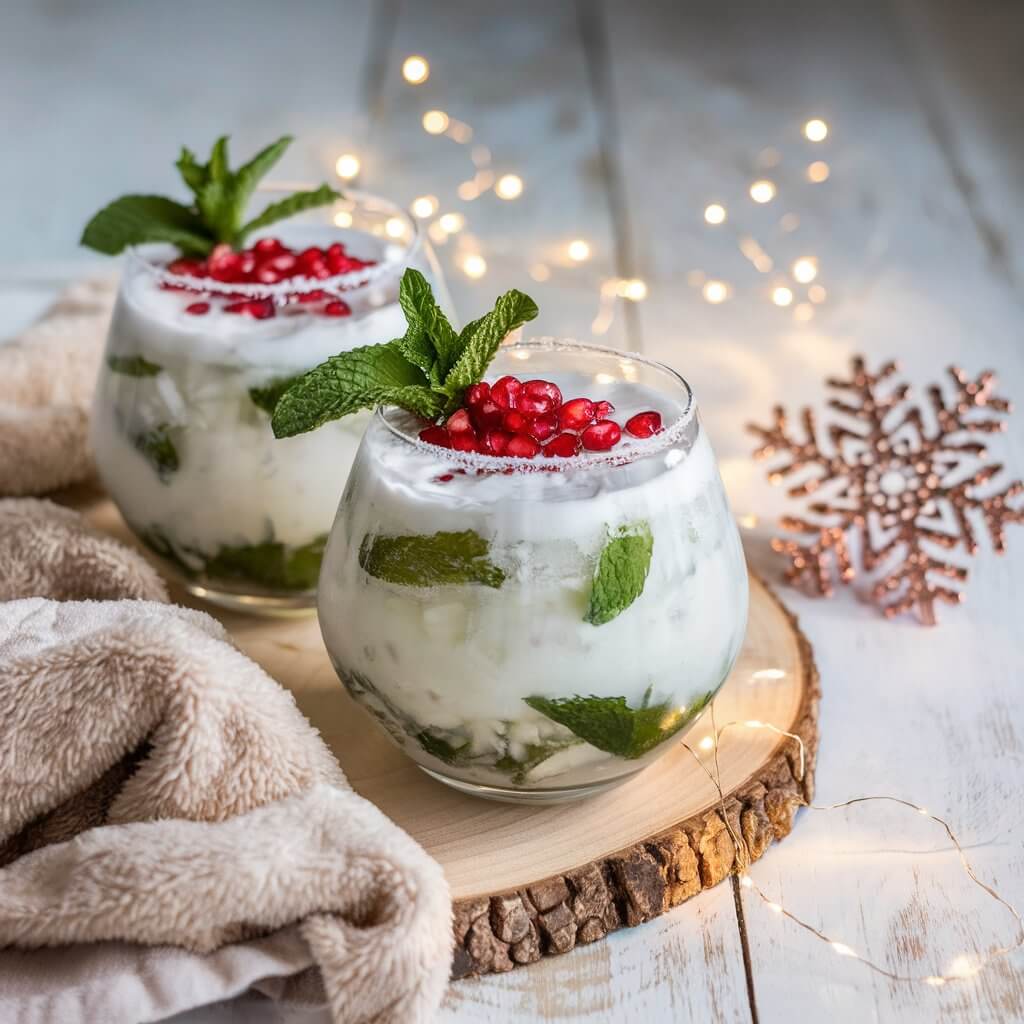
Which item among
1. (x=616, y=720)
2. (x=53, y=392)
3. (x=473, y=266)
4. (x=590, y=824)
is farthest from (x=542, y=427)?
(x=473, y=266)

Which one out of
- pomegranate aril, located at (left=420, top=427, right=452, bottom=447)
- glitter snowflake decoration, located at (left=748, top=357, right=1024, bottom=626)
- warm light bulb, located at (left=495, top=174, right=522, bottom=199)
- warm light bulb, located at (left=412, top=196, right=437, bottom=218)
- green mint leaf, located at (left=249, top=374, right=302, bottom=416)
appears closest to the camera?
pomegranate aril, located at (left=420, top=427, right=452, bottom=447)

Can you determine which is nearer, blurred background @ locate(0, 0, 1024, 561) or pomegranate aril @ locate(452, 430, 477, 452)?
pomegranate aril @ locate(452, 430, 477, 452)

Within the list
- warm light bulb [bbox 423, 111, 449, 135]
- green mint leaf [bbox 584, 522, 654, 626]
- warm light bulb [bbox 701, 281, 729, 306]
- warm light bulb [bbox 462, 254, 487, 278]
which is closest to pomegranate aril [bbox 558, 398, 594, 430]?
green mint leaf [bbox 584, 522, 654, 626]

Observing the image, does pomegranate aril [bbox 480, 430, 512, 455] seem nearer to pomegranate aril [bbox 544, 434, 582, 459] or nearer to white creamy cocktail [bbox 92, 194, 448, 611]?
pomegranate aril [bbox 544, 434, 582, 459]

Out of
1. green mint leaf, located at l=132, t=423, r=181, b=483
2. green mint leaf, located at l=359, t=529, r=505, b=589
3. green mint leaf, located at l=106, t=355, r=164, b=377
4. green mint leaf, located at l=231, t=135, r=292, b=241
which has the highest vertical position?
green mint leaf, located at l=231, t=135, r=292, b=241

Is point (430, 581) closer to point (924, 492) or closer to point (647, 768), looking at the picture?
point (647, 768)

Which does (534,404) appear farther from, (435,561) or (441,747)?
(441,747)

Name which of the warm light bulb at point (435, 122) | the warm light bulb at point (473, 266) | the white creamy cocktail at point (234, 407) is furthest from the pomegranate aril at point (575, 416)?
the warm light bulb at point (435, 122)

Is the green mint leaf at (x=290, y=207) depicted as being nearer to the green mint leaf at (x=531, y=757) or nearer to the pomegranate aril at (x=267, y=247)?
the pomegranate aril at (x=267, y=247)
